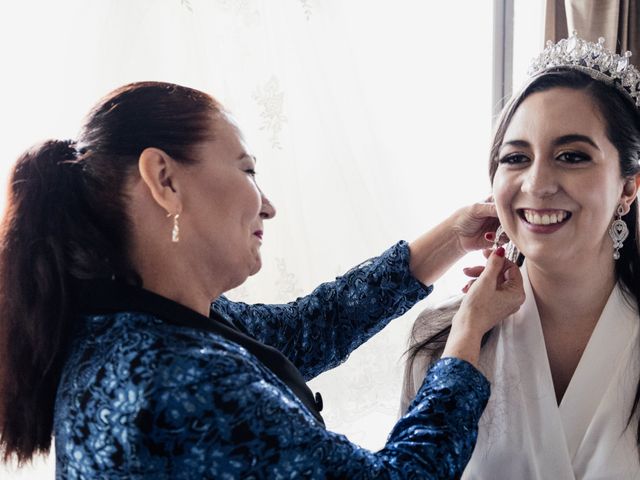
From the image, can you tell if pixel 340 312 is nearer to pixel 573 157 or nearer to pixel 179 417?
pixel 573 157

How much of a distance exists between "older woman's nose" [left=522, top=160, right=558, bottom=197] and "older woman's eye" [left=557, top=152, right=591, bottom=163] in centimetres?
3

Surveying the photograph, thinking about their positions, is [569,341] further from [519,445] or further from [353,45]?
[353,45]

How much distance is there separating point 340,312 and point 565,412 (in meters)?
0.46

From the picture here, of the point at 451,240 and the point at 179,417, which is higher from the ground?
the point at 451,240

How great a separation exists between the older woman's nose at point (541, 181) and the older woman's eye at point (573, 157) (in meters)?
0.03

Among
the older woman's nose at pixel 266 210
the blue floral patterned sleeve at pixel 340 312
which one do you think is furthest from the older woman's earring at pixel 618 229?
the older woman's nose at pixel 266 210

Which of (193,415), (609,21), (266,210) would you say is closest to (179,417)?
(193,415)

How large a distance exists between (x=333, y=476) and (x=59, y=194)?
1.66 ft

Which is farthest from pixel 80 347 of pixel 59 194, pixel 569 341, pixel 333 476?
pixel 569 341

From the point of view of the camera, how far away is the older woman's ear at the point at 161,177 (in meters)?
1.00

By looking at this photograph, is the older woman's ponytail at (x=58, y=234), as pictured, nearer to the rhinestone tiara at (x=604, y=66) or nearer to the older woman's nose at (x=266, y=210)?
the older woman's nose at (x=266, y=210)

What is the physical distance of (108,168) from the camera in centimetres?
101

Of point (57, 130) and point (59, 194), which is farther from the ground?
point (57, 130)

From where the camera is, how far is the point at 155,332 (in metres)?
0.94
